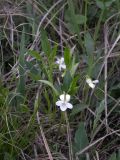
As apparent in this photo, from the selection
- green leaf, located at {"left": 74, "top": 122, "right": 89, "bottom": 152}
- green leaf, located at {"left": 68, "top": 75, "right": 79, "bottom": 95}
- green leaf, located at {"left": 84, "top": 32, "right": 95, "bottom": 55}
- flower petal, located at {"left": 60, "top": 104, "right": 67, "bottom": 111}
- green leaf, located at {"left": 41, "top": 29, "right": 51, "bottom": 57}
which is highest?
green leaf, located at {"left": 84, "top": 32, "right": 95, "bottom": 55}

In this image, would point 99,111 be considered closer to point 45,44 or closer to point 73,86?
point 73,86

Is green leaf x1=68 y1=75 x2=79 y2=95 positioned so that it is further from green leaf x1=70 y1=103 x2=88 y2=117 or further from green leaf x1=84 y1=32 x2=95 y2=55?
green leaf x1=84 y1=32 x2=95 y2=55

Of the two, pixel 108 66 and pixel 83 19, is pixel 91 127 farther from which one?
pixel 83 19

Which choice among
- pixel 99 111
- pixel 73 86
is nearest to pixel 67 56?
pixel 73 86

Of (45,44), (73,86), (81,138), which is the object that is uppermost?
(45,44)

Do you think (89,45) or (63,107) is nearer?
(63,107)

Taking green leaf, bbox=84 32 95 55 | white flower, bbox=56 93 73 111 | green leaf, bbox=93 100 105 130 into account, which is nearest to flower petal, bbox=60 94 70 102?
white flower, bbox=56 93 73 111

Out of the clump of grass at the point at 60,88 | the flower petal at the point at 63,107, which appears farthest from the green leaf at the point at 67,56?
the flower petal at the point at 63,107
